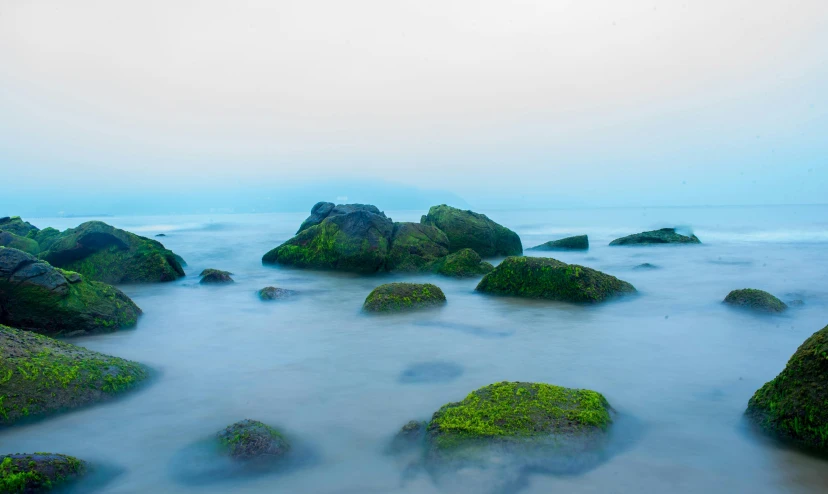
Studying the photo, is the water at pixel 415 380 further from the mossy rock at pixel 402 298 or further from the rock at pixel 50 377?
the mossy rock at pixel 402 298

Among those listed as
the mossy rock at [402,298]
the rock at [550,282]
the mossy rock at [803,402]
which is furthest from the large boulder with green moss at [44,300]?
the mossy rock at [803,402]

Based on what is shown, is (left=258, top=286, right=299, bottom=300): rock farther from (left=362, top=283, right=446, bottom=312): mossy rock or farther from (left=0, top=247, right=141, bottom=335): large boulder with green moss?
(left=0, top=247, right=141, bottom=335): large boulder with green moss

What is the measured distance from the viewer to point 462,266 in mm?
14188

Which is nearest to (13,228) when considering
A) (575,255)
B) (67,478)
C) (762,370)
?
(67,478)

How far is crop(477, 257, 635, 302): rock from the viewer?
10.2 metres

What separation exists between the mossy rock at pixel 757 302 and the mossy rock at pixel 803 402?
5.87 metres

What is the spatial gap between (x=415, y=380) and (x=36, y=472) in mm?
3756

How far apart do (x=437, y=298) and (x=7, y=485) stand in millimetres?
7794

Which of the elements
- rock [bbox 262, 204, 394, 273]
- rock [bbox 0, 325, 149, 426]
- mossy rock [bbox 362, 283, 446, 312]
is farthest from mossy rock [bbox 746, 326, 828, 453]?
rock [bbox 262, 204, 394, 273]

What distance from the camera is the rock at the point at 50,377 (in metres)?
4.62

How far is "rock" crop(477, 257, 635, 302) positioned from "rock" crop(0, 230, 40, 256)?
15.2 m

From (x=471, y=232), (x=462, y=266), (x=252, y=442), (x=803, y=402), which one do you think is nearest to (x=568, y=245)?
(x=471, y=232)

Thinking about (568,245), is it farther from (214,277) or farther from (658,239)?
(214,277)

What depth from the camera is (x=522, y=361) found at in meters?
6.76
